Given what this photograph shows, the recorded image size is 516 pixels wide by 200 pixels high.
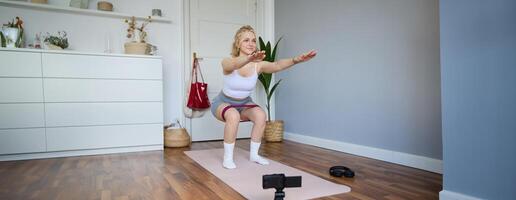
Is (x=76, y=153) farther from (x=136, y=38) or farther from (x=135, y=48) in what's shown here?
(x=136, y=38)

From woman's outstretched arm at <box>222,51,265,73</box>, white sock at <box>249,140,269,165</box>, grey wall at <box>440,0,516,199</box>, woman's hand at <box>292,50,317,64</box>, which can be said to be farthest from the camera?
white sock at <box>249,140,269,165</box>

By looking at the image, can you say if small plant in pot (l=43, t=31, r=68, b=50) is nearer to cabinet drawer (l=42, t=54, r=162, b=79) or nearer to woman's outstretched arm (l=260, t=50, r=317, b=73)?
cabinet drawer (l=42, t=54, r=162, b=79)

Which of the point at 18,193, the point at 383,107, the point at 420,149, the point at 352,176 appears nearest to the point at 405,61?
the point at 383,107

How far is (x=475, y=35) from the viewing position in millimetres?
1354

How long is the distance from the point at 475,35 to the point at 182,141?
271 cm

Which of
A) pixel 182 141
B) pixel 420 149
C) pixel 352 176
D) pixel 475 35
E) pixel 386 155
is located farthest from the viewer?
pixel 182 141

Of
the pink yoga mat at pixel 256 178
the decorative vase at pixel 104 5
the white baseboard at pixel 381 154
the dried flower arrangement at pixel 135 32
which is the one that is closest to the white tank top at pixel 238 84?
the pink yoga mat at pixel 256 178

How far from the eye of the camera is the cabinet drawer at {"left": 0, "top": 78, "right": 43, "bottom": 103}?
2641mm

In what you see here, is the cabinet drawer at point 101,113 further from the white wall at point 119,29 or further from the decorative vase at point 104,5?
the decorative vase at point 104,5

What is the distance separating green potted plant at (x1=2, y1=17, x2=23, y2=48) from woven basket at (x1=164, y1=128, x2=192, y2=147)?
151 cm

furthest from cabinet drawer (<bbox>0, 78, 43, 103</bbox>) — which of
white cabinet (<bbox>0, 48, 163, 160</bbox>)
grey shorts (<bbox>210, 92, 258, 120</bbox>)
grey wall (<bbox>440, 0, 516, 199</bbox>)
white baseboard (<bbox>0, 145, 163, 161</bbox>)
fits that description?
grey wall (<bbox>440, 0, 516, 199</bbox>)

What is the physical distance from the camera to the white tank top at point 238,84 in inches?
89.7

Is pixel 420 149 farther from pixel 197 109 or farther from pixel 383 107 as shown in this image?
pixel 197 109

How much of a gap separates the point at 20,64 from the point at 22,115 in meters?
0.43
